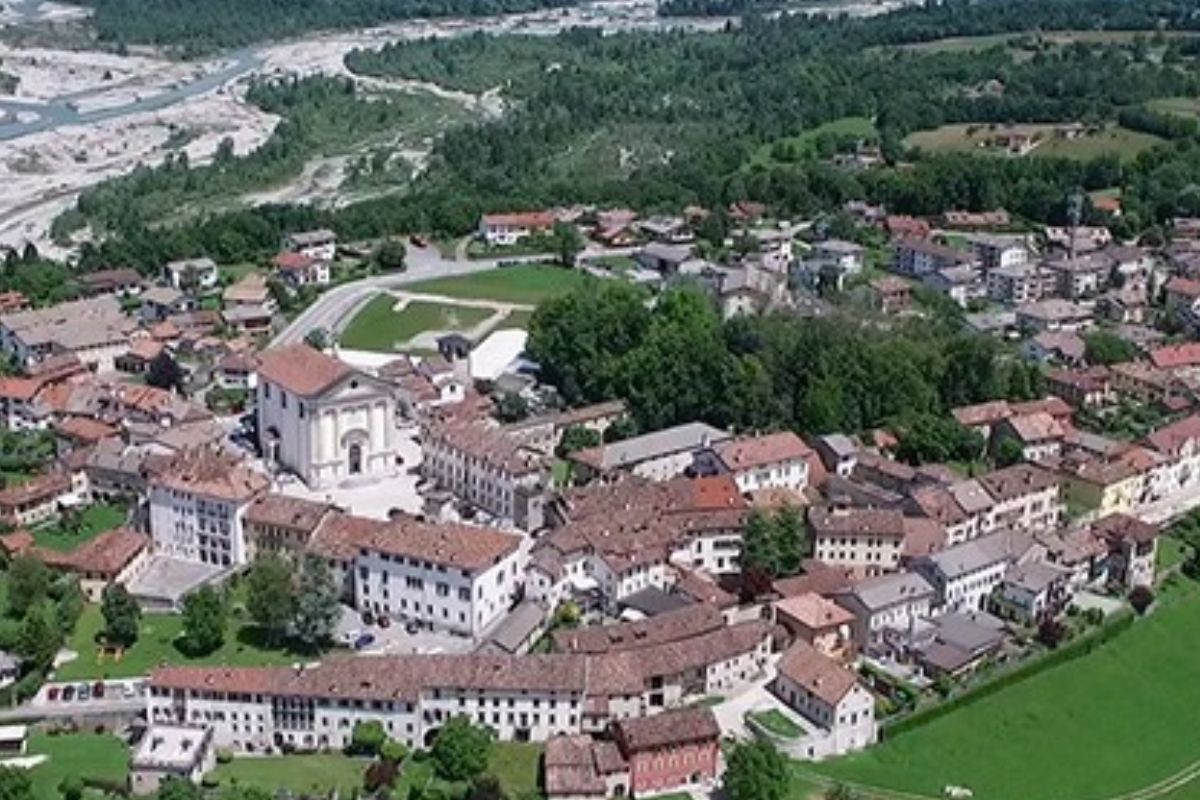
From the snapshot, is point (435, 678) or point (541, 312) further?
point (541, 312)

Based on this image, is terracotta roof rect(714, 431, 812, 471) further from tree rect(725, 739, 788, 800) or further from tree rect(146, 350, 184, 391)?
tree rect(146, 350, 184, 391)

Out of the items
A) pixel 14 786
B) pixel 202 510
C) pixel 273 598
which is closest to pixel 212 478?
pixel 202 510

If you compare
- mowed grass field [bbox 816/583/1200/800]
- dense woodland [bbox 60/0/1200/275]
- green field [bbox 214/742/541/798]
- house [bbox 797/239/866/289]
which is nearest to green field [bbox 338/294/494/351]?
dense woodland [bbox 60/0/1200/275]

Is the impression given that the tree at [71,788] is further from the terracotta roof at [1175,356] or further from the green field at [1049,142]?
the green field at [1049,142]

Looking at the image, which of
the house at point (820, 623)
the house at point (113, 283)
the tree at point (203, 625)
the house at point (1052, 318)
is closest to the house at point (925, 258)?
the house at point (1052, 318)

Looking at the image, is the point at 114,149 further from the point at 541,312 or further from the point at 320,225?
the point at 541,312

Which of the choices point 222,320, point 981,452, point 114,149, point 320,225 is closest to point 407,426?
point 222,320
